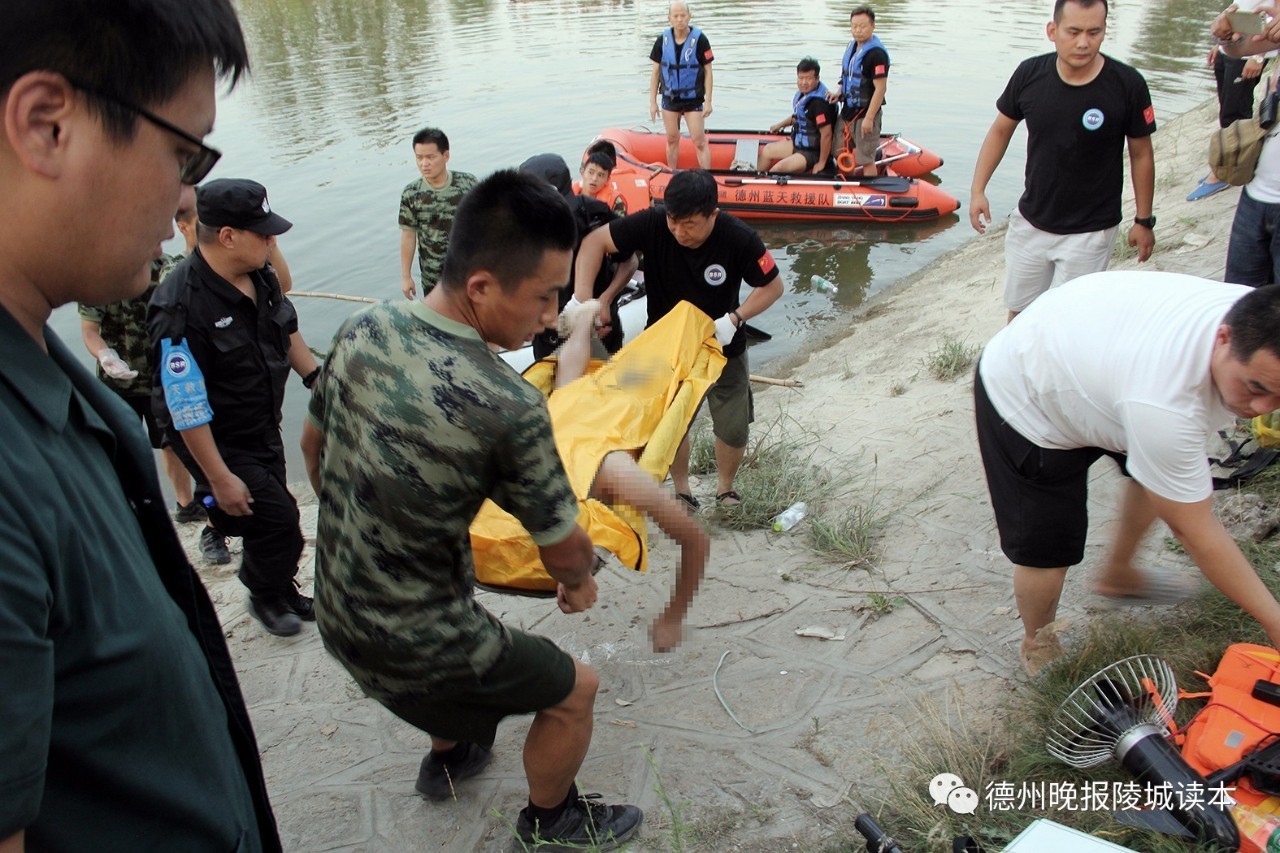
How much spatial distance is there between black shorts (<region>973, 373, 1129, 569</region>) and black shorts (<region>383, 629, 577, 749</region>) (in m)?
1.70

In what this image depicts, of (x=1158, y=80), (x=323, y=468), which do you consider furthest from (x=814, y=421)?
(x=1158, y=80)

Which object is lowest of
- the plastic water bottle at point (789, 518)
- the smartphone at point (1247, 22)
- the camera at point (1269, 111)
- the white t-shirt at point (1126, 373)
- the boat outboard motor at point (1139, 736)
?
the plastic water bottle at point (789, 518)

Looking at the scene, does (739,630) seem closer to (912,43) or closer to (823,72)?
(823,72)

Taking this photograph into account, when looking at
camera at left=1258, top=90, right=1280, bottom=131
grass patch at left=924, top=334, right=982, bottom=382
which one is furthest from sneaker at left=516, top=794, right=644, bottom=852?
grass patch at left=924, top=334, right=982, bottom=382

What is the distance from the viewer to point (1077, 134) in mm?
4863

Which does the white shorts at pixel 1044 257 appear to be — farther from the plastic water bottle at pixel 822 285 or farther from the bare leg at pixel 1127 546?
the plastic water bottle at pixel 822 285

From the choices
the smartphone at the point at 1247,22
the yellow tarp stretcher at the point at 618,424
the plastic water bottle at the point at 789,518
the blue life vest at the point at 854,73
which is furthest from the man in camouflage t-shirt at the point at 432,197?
the blue life vest at the point at 854,73

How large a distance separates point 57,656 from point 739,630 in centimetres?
331

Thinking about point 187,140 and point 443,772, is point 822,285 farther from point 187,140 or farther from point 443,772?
point 187,140

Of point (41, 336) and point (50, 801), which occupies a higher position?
point (41, 336)

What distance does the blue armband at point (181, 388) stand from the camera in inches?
139

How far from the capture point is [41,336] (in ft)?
3.44

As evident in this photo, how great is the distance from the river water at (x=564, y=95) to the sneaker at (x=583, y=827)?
19.9 feet

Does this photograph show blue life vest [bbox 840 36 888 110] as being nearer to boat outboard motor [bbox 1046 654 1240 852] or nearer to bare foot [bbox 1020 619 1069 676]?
bare foot [bbox 1020 619 1069 676]
